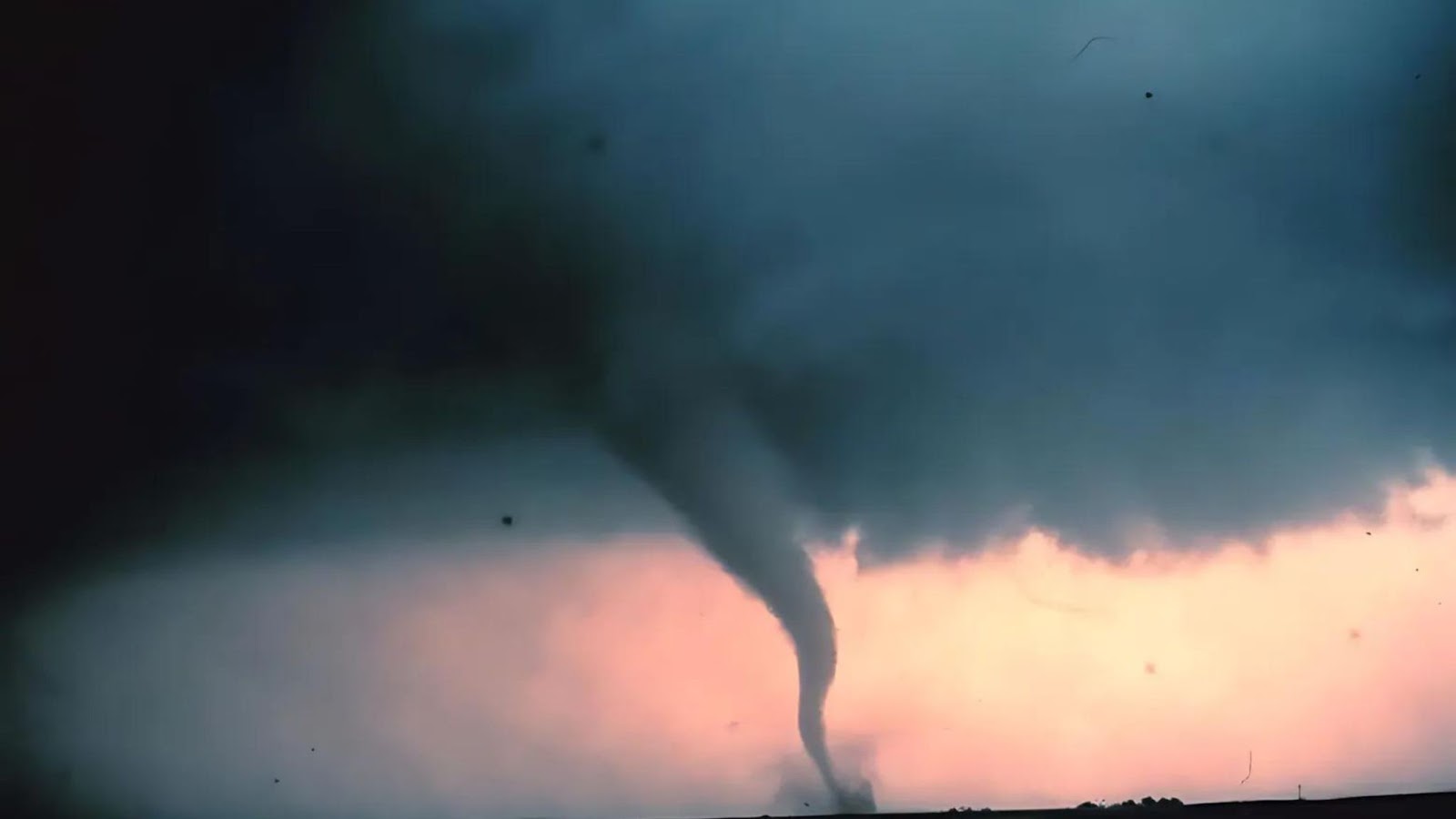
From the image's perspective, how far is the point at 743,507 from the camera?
2336mm

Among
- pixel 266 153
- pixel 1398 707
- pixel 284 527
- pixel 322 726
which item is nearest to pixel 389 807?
pixel 322 726

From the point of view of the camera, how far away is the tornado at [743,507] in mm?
2295

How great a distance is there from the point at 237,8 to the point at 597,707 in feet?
6.55

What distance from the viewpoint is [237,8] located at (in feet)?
7.79

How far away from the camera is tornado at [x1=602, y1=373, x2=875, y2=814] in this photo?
2.29m

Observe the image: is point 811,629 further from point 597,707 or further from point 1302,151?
point 1302,151

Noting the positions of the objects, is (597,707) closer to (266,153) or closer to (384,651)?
(384,651)

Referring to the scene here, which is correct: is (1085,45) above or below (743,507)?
above

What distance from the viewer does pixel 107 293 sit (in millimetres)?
2363

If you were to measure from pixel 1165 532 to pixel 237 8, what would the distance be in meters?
2.69

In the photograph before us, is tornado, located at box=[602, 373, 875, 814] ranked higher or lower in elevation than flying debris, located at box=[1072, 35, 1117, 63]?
lower

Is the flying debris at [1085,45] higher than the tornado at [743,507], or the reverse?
the flying debris at [1085,45]

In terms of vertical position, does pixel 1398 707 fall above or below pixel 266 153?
below

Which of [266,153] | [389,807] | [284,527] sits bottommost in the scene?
[389,807]
